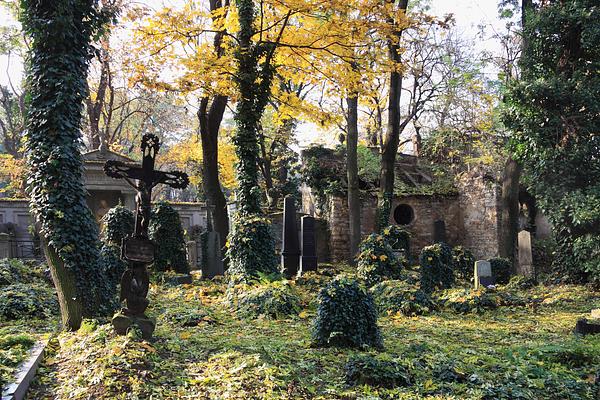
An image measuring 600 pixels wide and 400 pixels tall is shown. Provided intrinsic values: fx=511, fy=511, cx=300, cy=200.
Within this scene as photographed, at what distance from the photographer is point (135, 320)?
6.33m

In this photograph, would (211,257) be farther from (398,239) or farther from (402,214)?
(402,214)

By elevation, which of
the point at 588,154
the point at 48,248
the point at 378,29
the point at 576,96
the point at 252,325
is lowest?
the point at 252,325

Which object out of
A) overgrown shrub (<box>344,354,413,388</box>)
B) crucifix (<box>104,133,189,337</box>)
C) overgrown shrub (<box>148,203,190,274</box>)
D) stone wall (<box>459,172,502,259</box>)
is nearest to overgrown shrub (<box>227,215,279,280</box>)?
overgrown shrub (<box>148,203,190,274</box>)

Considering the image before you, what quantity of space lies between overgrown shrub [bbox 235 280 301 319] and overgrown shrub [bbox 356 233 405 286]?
2498mm

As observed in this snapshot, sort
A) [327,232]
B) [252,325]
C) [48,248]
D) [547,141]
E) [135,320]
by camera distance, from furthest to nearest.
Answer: [327,232] → [547,141] → [252,325] → [48,248] → [135,320]

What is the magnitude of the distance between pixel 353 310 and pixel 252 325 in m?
2.27

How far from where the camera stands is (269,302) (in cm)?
913

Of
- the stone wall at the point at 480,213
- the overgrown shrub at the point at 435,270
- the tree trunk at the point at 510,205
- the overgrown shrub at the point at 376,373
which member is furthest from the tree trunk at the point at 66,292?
the stone wall at the point at 480,213

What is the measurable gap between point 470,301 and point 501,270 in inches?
192

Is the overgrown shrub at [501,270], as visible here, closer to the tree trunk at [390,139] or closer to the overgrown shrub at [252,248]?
the tree trunk at [390,139]

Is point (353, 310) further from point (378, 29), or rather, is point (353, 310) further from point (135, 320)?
point (378, 29)

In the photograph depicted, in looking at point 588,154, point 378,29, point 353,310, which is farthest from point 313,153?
point 353,310

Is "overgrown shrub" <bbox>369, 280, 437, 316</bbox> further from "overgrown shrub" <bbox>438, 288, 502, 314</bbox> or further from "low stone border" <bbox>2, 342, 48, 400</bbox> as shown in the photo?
"low stone border" <bbox>2, 342, 48, 400</bbox>

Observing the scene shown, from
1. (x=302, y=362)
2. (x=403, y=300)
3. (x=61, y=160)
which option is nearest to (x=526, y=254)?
(x=403, y=300)
